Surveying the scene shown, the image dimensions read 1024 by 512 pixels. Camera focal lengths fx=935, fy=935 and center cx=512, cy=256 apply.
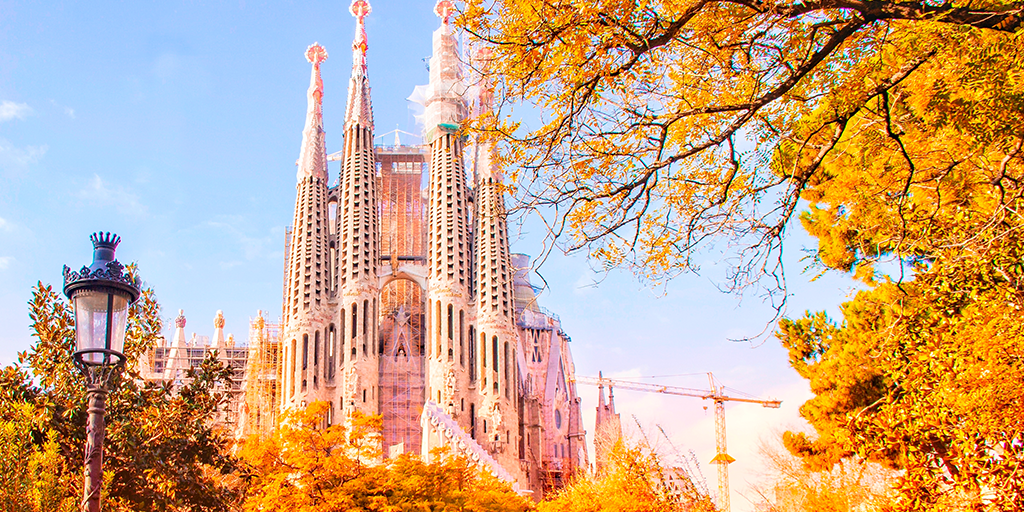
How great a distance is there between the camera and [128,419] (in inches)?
416

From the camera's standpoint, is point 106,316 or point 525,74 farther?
point 106,316

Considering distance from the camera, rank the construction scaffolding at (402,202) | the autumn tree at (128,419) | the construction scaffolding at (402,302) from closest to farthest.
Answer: the autumn tree at (128,419) → the construction scaffolding at (402,302) → the construction scaffolding at (402,202)

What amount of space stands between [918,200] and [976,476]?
3116 mm

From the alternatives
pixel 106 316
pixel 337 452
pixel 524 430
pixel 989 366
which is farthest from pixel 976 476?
pixel 524 430

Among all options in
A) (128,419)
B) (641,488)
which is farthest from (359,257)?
(128,419)

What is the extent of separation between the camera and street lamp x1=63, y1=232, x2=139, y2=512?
269 inches

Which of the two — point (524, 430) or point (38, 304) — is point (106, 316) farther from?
point (524, 430)

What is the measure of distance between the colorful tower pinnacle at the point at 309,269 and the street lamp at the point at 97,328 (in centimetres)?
3340

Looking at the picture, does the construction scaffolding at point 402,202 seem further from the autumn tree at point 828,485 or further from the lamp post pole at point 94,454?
the lamp post pole at point 94,454

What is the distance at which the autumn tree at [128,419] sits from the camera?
9.44 metres

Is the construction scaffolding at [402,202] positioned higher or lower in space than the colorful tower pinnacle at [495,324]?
higher

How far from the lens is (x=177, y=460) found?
35.8ft

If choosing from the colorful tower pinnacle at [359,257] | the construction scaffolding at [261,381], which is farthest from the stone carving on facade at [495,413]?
the construction scaffolding at [261,381]

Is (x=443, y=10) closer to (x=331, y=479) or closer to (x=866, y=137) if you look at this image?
(x=331, y=479)
